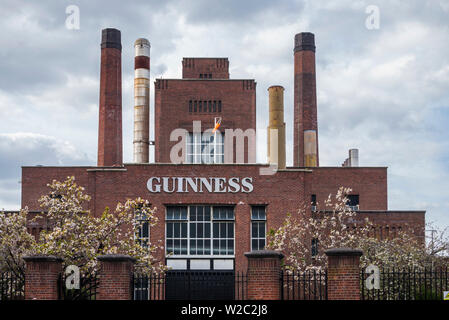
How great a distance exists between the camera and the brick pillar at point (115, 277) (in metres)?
18.0

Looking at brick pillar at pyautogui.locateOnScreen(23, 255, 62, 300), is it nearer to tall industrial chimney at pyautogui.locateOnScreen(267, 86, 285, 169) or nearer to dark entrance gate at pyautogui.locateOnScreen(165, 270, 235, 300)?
dark entrance gate at pyautogui.locateOnScreen(165, 270, 235, 300)

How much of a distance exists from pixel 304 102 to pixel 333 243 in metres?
22.7

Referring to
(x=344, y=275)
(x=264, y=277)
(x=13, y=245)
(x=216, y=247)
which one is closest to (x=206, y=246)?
(x=216, y=247)

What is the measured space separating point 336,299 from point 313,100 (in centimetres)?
3368

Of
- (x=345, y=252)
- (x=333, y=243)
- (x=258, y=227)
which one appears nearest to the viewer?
(x=345, y=252)

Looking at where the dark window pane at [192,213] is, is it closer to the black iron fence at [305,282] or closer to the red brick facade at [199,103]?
the black iron fence at [305,282]

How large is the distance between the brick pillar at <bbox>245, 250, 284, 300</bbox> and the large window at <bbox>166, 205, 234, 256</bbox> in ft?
46.0

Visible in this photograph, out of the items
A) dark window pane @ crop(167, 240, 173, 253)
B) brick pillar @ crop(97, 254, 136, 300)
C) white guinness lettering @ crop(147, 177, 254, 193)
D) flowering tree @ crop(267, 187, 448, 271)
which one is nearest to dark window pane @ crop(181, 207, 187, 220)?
white guinness lettering @ crop(147, 177, 254, 193)

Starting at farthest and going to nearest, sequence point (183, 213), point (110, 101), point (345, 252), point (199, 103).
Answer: point (110, 101) → point (199, 103) → point (183, 213) → point (345, 252)

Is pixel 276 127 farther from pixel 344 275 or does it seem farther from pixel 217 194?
pixel 344 275

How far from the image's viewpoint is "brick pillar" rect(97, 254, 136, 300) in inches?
710

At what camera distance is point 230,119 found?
4331cm

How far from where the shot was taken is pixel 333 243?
94.8ft
